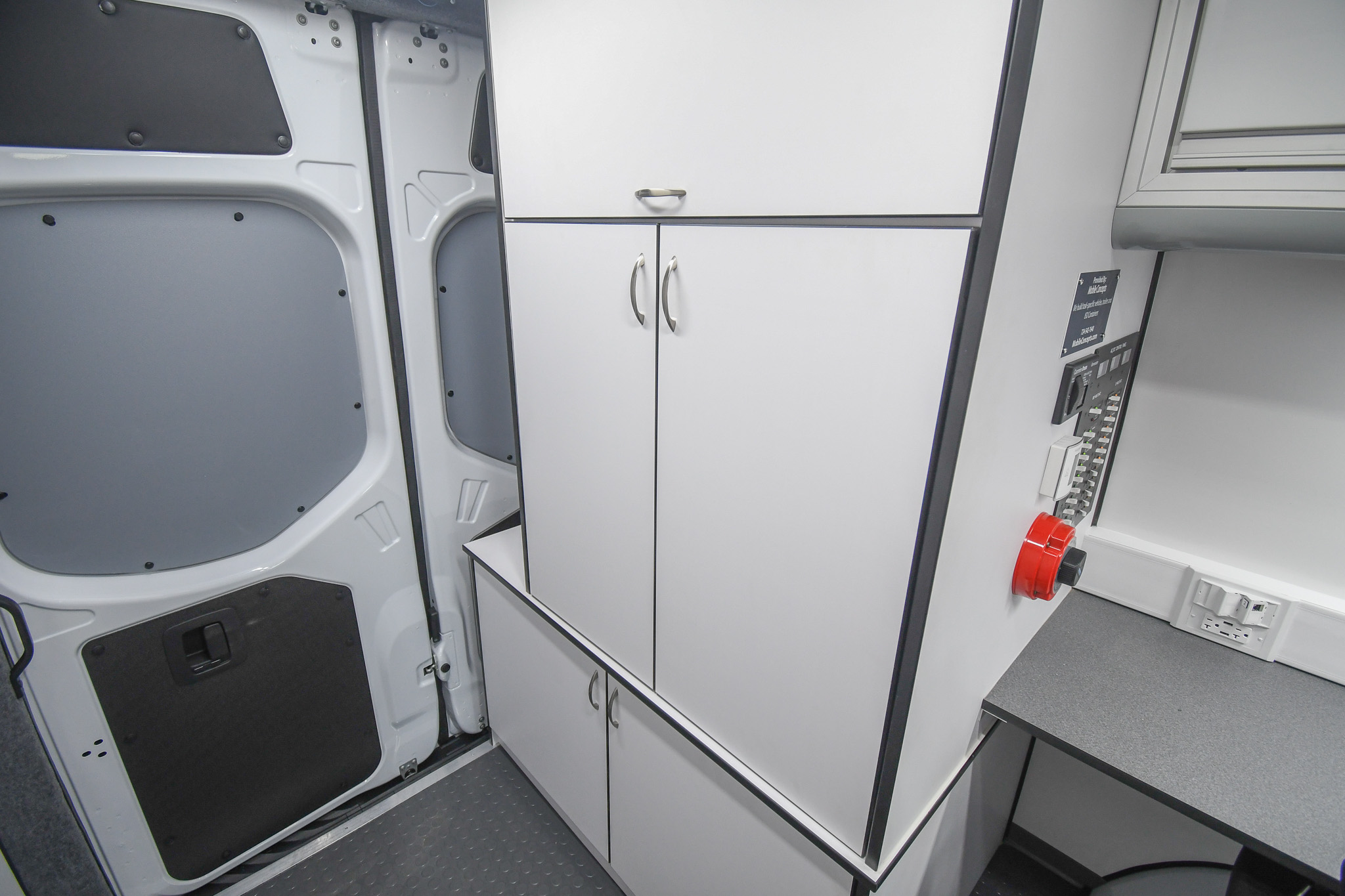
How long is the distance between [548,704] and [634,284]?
127 centimetres

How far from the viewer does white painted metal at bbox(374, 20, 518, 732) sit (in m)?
1.53

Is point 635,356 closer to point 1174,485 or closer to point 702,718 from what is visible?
point 702,718

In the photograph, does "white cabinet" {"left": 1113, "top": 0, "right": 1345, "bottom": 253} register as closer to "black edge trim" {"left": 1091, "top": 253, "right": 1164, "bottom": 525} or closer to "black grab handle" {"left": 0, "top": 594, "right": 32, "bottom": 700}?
"black edge trim" {"left": 1091, "top": 253, "right": 1164, "bottom": 525}

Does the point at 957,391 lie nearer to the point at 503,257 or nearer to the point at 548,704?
the point at 503,257

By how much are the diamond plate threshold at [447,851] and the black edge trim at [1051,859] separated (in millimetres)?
1217

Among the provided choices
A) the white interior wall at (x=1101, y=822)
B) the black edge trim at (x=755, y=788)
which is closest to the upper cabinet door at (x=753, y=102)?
the black edge trim at (x=755, y=788)

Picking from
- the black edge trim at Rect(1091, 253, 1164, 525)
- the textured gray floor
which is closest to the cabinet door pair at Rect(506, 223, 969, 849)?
the textured gray floor

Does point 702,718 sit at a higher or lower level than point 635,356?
lower

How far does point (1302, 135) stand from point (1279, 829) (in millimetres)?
1088

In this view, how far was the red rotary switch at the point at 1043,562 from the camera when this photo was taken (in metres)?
1.14

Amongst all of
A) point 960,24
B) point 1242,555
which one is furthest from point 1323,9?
point 1242,555

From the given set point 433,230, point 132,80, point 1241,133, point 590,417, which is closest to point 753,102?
point 590,417

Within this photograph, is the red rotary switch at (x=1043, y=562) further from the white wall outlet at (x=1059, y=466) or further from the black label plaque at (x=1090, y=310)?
the black label plaque at (x=1090, y=310)

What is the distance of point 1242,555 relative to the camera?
4.52 ft
